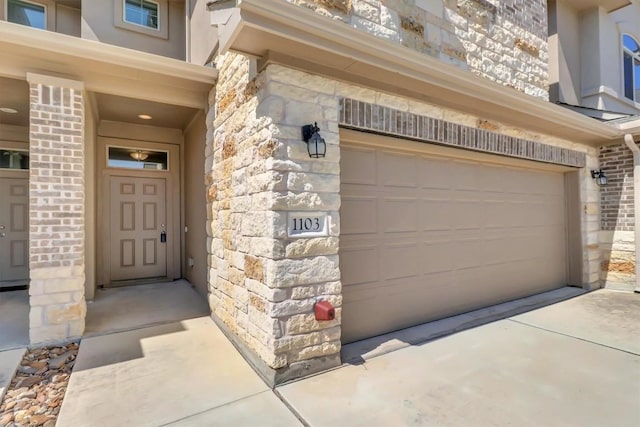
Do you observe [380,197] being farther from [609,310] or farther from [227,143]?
[609,310]

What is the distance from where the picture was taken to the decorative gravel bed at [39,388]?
2.24m

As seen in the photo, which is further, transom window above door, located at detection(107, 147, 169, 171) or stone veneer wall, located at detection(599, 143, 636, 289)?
transom window above door, located at detection(107, 147, 169, 171)

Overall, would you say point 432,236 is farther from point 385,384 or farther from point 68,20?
point 68,20

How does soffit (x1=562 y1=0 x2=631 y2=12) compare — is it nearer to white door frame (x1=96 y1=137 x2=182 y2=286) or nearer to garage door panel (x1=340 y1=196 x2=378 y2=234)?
garage door panel (x1=340 y1=196 x2=378 y2=234)

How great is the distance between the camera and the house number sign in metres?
2.71

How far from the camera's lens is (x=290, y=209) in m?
2.70

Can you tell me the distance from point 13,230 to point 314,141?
229 inches

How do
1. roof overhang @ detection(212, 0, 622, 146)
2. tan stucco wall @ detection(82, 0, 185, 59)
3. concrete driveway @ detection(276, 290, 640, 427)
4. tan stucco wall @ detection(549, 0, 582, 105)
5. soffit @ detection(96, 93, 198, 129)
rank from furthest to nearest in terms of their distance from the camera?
tan stucco wall @ detection(549, 0, 582, 105), tan stucco wall @ detection(82, 0, 185, 59), soffit @ detection(96, 93, 198, 129), roof overhang @ detection(212, 0, 622, 146), concrete driveway @ detection(276, 290, 640, 427)

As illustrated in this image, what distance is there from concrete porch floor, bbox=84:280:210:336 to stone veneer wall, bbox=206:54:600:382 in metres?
1.26

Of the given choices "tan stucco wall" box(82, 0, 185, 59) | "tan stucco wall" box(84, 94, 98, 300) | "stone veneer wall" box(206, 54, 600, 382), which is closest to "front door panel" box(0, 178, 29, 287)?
"tan stucco wall" box(84, 94, 98, 300)

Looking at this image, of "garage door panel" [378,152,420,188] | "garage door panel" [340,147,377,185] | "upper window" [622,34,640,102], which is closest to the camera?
"garage door panel" [340,147,377,185]

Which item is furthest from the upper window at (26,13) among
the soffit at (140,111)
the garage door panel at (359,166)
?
the garage door panel at (359,166)

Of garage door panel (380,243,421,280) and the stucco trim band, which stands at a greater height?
the stucco trim band

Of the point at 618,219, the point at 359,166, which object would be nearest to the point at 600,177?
the point at 618,219
